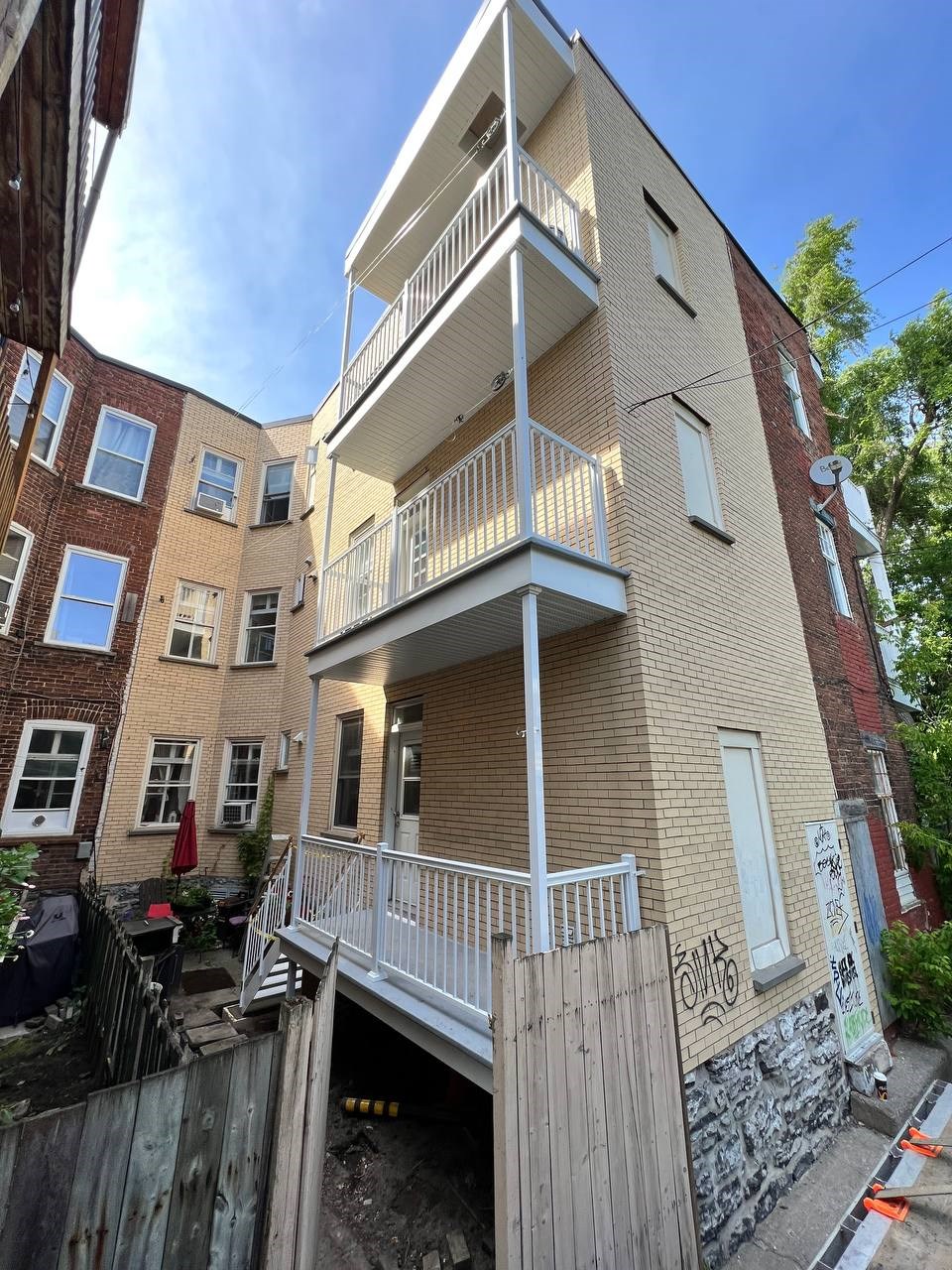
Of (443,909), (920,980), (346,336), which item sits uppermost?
(346,336)

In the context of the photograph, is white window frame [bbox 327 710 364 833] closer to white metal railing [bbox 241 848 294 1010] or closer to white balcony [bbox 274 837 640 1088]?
white metal railing [bbox 241 848 294 1010]

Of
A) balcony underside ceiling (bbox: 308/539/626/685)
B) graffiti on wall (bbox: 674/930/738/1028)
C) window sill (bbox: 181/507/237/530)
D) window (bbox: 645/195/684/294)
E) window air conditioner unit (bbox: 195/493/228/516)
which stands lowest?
graffiti on wall (bbox: 674/930/738/1028)

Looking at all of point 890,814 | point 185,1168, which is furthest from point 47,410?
point 890,814

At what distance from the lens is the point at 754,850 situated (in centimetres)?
509

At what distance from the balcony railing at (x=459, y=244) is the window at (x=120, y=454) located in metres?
6.69

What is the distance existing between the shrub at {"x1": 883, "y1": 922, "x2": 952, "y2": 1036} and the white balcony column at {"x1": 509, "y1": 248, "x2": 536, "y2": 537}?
7.43 meters

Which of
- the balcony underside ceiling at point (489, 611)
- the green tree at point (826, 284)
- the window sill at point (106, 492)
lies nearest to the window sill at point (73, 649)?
the window sill at point (106, 492)

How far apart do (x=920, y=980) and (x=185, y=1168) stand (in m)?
8.29

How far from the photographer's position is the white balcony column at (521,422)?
3.99 m

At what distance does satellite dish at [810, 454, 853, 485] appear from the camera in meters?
8.56

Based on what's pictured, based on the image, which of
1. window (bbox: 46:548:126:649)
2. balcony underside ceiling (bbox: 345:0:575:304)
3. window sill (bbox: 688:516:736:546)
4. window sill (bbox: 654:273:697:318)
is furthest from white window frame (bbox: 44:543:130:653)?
window sill (bbox: 654:273:697:318)

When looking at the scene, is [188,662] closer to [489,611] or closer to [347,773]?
[347,773]

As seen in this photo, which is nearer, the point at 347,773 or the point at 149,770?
the point at 347,773

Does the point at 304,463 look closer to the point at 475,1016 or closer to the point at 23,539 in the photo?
the point at 23,539
